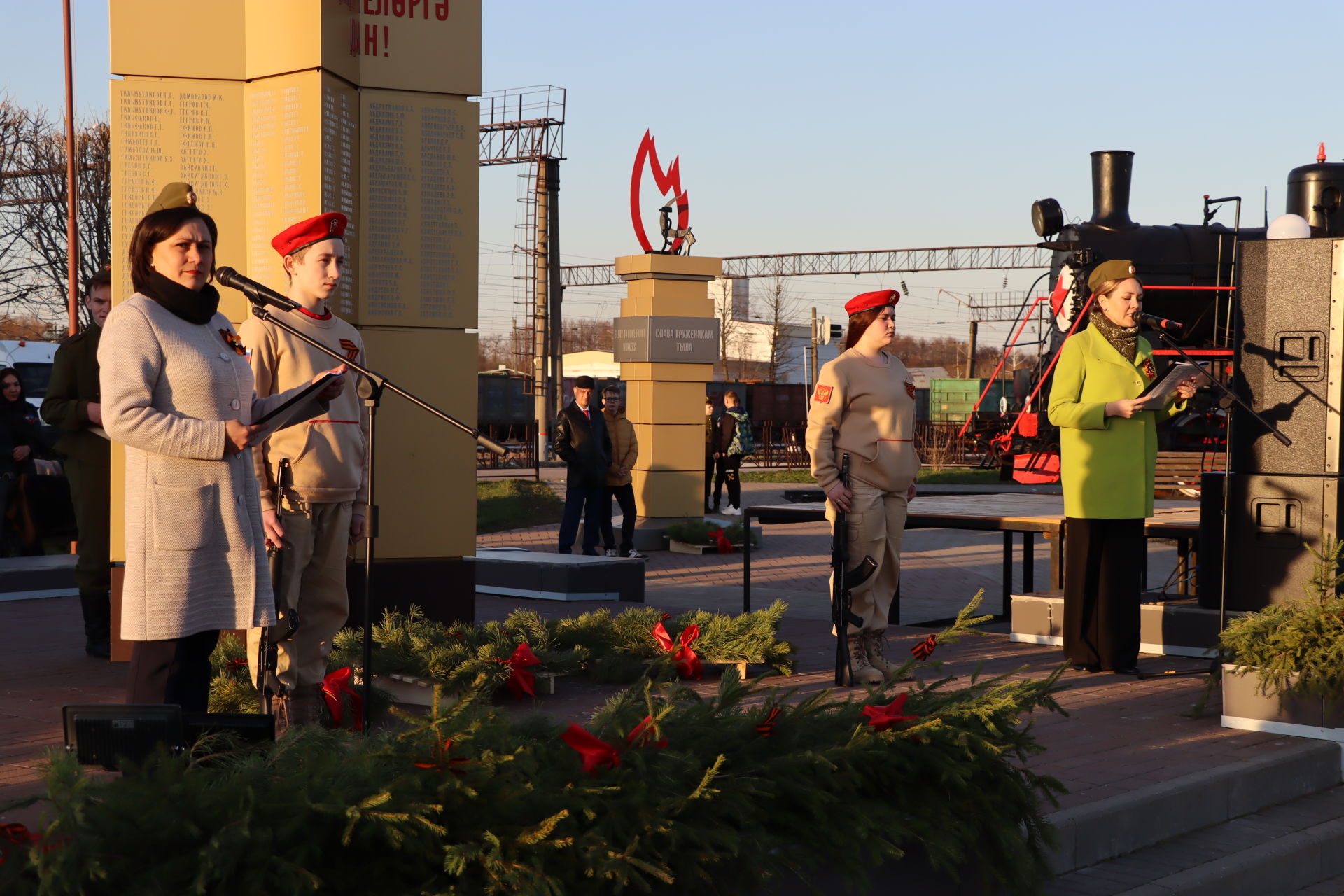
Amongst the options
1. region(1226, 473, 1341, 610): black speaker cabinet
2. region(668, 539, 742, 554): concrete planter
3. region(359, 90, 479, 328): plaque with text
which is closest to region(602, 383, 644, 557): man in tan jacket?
region(668, 539, 742, 554): concrete planter

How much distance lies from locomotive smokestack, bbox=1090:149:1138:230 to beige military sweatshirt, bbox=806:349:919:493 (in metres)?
15.3

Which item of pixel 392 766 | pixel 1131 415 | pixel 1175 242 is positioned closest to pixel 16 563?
pixel 1131 415

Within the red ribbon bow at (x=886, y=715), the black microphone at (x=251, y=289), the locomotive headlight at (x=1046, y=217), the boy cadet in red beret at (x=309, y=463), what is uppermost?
the locomotive headlight at (x=1046, y=217)

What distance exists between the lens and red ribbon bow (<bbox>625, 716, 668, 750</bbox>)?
2979 millimetres

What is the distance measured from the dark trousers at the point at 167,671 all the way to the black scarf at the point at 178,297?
86cm

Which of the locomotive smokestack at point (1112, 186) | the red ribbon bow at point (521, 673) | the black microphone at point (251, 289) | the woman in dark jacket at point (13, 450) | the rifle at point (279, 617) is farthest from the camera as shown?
the locomotive smokestack at point (1112, 186)

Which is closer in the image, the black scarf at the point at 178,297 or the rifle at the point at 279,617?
the black scarf at the point at 178,297

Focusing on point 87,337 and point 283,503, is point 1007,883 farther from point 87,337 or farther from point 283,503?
point 87,337

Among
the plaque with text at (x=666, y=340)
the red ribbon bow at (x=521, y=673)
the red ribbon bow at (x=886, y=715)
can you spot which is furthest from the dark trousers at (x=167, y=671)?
the plaque with text at (x=666, y=340)

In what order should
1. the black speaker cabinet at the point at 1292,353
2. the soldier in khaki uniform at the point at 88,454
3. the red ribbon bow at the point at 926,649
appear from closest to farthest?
the red ribbon bow at the point at 926,649
the black speaker cabinet at the point at 1292,353
the soldier in khaki uniform at the point at 88,454

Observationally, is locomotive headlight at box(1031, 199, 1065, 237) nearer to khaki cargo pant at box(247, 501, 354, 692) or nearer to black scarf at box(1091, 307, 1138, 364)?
black scarf at box(1091, 307, 1138, 364)

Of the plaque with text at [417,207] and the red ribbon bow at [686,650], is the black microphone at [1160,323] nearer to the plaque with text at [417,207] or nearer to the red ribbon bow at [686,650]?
the red ribbon bow at [686,650]

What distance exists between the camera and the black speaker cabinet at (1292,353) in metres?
6.43

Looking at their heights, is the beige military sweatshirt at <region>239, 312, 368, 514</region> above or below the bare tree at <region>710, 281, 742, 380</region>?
below
